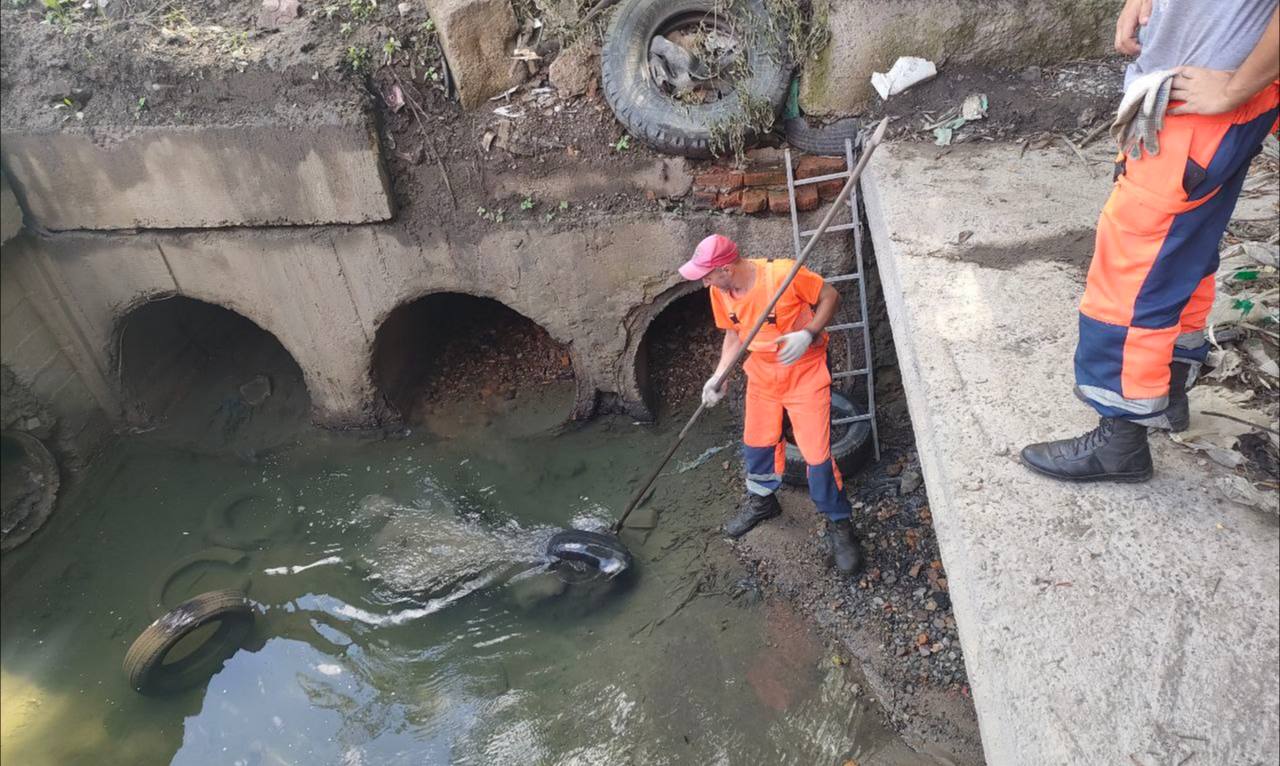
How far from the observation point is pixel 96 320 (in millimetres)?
6852

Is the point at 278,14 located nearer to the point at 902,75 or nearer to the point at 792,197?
the point at 792,197

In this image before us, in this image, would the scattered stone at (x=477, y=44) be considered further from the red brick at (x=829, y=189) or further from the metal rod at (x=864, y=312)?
the metal rod at (x=864, y=312)

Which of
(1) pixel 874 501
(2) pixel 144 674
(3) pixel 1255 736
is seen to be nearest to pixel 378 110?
(2) pixel 144 674

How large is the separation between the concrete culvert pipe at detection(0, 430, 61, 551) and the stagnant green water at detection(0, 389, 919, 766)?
0.14 m

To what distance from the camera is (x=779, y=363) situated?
450 cm

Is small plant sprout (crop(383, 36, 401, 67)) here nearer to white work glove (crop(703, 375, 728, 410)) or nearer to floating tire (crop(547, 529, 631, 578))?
white work glove (crop(703, 375, 728, 410))

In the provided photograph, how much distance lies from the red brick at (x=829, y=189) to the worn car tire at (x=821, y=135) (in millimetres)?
189

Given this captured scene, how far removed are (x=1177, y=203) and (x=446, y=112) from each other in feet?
15.9

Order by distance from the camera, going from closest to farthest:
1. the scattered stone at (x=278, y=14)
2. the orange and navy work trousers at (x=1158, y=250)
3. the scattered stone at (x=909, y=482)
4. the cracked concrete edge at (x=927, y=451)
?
the orange and navy work trousers at (x=1158, y=250) < the cracked concrete edge at (x=927, y=451) < the scattered stone at (x=909, y=482) < the scattered stone at (x=278, y=14)

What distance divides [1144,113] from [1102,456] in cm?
108

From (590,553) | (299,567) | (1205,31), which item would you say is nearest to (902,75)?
(1205,31)

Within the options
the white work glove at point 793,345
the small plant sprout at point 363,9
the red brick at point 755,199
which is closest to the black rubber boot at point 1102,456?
the white work glove at point 793,345

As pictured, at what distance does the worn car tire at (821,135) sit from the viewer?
17.7ft

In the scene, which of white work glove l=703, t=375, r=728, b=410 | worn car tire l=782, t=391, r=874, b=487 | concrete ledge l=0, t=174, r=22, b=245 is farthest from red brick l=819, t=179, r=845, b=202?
concrete ledge l=0, t=174, r=22, b=245
